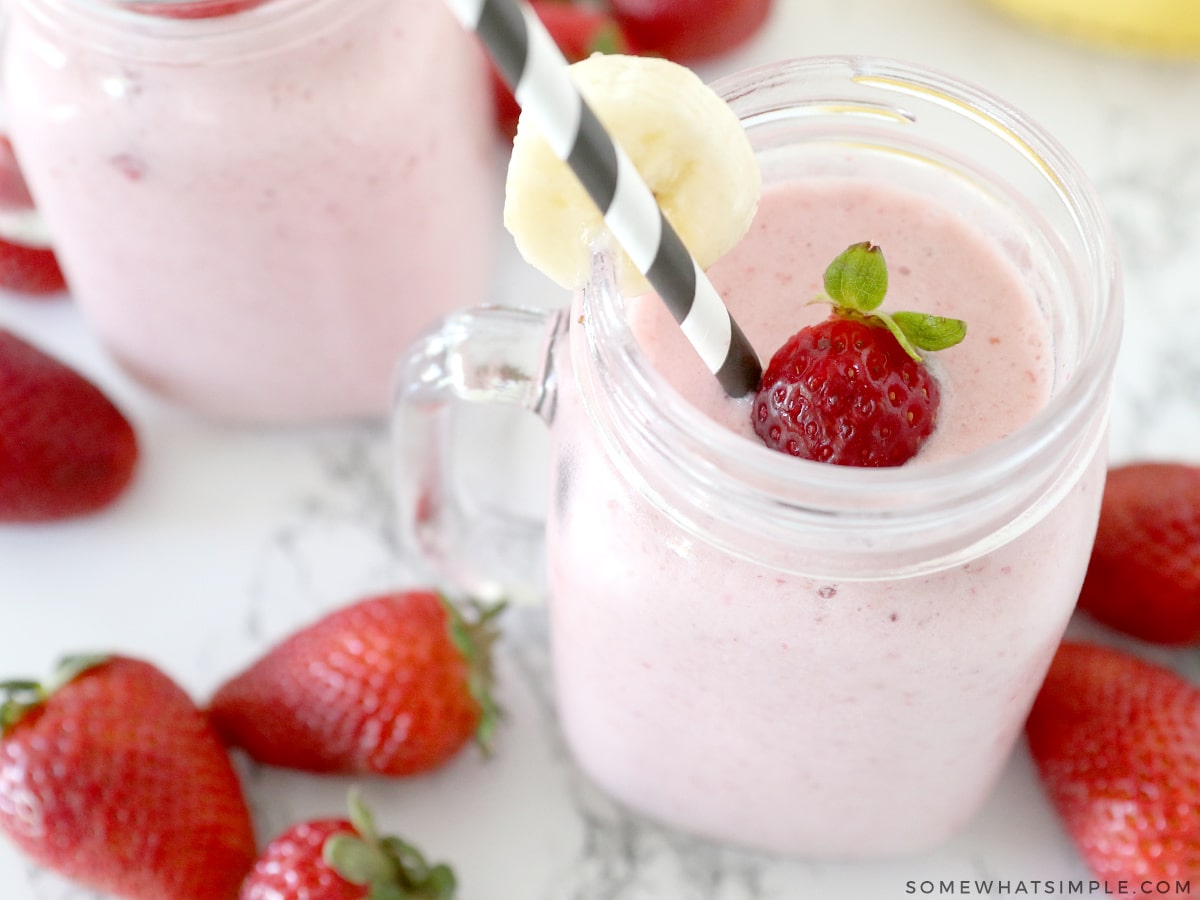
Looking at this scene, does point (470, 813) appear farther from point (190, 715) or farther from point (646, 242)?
point (646, 242)

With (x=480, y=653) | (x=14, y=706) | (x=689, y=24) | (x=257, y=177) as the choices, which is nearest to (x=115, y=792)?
(x=14, y=706)

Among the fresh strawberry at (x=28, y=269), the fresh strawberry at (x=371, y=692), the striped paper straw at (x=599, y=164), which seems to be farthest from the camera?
the fresh strawberry at (x=28, y=269)

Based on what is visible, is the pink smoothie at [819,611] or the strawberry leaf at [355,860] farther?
the strawberry leaf at [355,860]

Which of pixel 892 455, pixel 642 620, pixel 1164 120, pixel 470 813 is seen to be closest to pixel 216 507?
pixel 470 813

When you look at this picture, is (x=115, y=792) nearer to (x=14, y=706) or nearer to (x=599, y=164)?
(x=14, y=706)

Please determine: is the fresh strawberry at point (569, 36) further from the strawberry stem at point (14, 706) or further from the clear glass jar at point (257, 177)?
the strawberry stem at point (14, 706)

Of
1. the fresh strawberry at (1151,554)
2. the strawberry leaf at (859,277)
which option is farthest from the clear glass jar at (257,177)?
the fresh strawberry at (1151,554)

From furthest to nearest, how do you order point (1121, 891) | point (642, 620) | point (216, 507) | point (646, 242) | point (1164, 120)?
1. point (1164, 120)
2. point (216, 507)
3. point (1121, 891)
4. point (642, 620)
5. point (646, 242)

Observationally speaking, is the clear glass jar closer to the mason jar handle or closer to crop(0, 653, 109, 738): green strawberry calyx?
the mason jar handle
